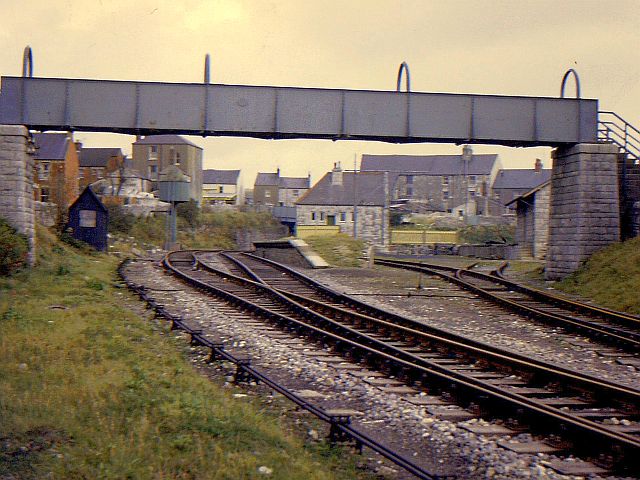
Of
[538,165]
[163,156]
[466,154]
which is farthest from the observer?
[466,154]

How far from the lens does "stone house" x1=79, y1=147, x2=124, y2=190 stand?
73.5 meters

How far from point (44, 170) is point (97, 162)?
1571 cm

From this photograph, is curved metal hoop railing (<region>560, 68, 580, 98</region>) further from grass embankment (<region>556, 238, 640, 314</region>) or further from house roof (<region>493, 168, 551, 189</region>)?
house roof (<region>493, 168, 551, 189</region>)

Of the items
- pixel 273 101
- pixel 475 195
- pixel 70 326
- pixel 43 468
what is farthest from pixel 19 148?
pixel 475 195

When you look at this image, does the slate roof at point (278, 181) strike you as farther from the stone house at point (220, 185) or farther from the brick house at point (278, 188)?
the stone house at point (220, 185)

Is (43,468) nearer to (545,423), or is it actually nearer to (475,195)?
(545,423)

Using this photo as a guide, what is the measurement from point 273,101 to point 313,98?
121 cm

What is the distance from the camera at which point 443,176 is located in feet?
323

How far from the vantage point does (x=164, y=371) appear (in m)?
8.38

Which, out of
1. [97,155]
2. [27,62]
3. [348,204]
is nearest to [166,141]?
[97,155]

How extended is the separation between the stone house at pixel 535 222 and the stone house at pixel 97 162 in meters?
42.4

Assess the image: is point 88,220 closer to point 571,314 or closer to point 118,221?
point 118,221

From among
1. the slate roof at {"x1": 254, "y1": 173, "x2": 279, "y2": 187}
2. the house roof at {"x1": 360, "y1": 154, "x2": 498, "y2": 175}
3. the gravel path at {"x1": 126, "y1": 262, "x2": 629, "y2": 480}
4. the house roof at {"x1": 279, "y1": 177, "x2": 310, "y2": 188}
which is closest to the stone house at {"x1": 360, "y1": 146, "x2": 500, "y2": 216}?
the house roof at {"x1": 360, "y1": 154, "x2": 498, "y2": 175}

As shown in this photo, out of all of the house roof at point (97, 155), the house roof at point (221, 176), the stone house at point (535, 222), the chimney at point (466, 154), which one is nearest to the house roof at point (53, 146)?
the house roof at point (97, 155)
